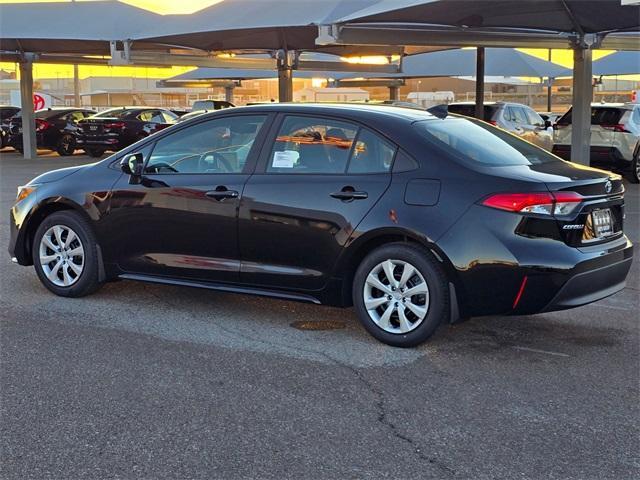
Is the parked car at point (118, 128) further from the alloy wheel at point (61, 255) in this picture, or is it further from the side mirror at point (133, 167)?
the side mirror at point (133, 167)

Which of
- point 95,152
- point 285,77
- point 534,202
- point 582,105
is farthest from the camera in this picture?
point 95,152

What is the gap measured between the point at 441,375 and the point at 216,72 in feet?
93.8

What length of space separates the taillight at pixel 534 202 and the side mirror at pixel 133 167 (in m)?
2.73

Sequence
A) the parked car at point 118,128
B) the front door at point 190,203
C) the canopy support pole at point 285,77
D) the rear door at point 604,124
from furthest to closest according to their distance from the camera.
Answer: the parked car at point 118,128 < the canopy support pole at point 285,77 < the rear door at point 604,124 < the front door at point 190,203

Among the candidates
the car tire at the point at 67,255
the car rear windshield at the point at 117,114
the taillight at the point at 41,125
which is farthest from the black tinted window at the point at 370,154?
the taillight at the point at 41,125

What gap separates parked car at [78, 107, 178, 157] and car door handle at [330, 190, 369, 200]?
18153 millimetres

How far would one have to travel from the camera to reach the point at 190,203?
19.1ft

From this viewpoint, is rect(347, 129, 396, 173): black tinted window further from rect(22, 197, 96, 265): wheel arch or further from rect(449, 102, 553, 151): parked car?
rect(449, 102, 553, 151): parked car

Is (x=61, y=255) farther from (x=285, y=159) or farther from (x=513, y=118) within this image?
(x=513, y=118)

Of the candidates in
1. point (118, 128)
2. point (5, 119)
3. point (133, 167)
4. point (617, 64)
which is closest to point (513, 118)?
point (118, 128)

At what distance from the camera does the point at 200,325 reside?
5.71 meters

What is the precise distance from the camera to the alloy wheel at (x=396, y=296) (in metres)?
5.06

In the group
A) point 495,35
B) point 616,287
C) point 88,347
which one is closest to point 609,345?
point 616,287

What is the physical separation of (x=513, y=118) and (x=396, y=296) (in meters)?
14.5
